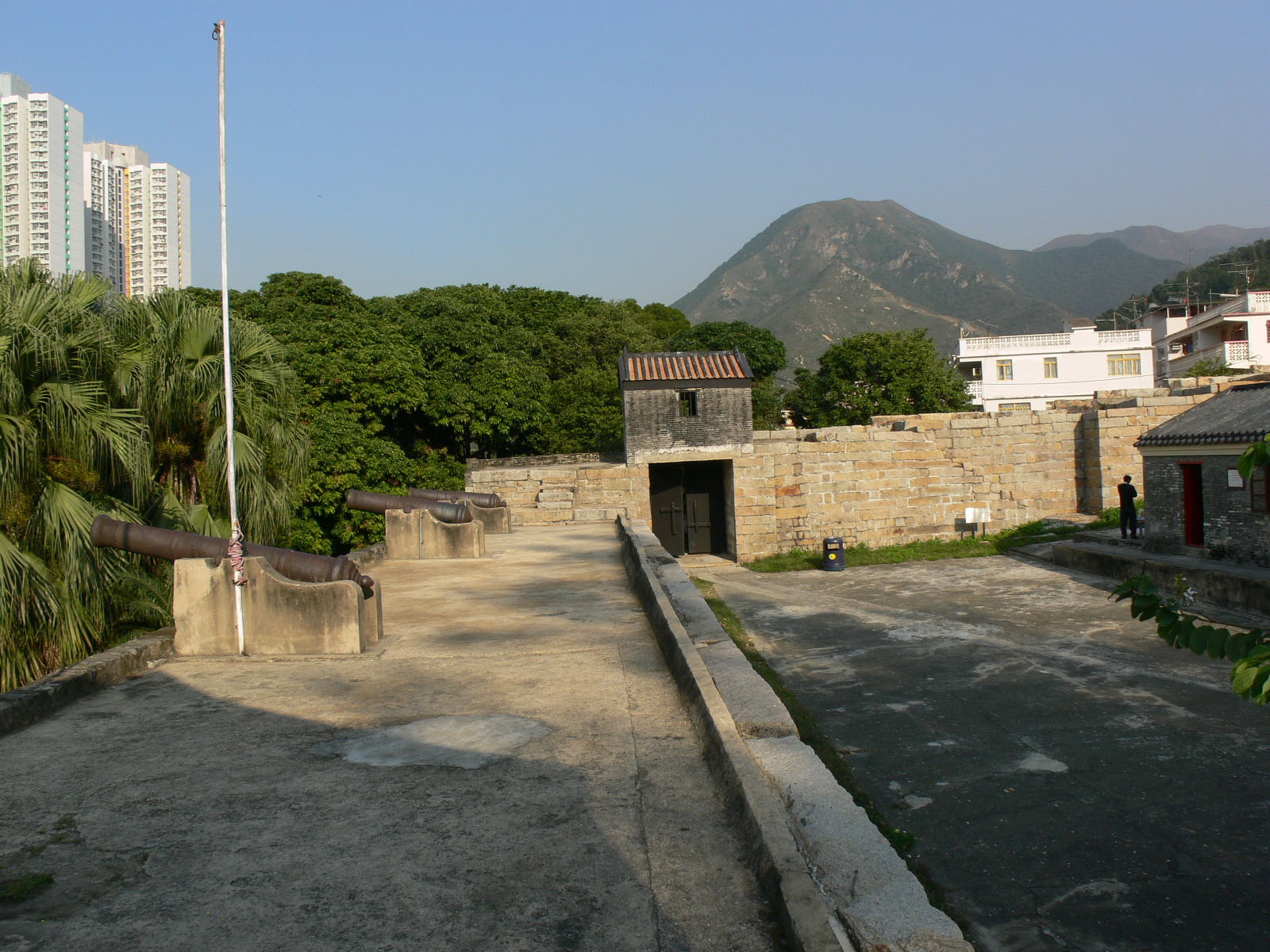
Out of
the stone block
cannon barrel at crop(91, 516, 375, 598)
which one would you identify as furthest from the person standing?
cannon barrel at crop(91, 516, 375, 598)

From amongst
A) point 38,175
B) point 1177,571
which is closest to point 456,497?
point 1177,571

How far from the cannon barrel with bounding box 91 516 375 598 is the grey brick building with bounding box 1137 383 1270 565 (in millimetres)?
12170

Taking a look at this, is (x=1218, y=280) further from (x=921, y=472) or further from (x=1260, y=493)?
(x=1260, y=493)

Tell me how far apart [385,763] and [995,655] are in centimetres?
854

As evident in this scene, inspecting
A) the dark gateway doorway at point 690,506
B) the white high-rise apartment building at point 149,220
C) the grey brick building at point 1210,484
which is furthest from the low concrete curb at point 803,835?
the white high-rise apartment building at point 149,220

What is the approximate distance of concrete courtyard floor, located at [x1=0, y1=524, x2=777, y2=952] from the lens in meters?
2.87

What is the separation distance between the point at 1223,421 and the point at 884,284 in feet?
462

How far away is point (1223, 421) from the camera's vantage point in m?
14.5

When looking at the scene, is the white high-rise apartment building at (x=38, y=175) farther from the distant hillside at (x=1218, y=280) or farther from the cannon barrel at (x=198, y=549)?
the distant hillside at (x=1218, y=280)

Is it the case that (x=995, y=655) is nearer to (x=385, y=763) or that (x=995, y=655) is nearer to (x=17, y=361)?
(x=385, y=763)

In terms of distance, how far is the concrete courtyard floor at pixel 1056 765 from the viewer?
4.62 meters

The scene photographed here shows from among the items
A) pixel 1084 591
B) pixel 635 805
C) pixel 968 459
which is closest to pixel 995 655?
pixel 1084 591

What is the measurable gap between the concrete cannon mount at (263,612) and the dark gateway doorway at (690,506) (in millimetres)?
18974

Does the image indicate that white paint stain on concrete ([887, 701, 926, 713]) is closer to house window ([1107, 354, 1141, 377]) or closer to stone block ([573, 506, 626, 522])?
stone block ([573, 506, 626, 522])
